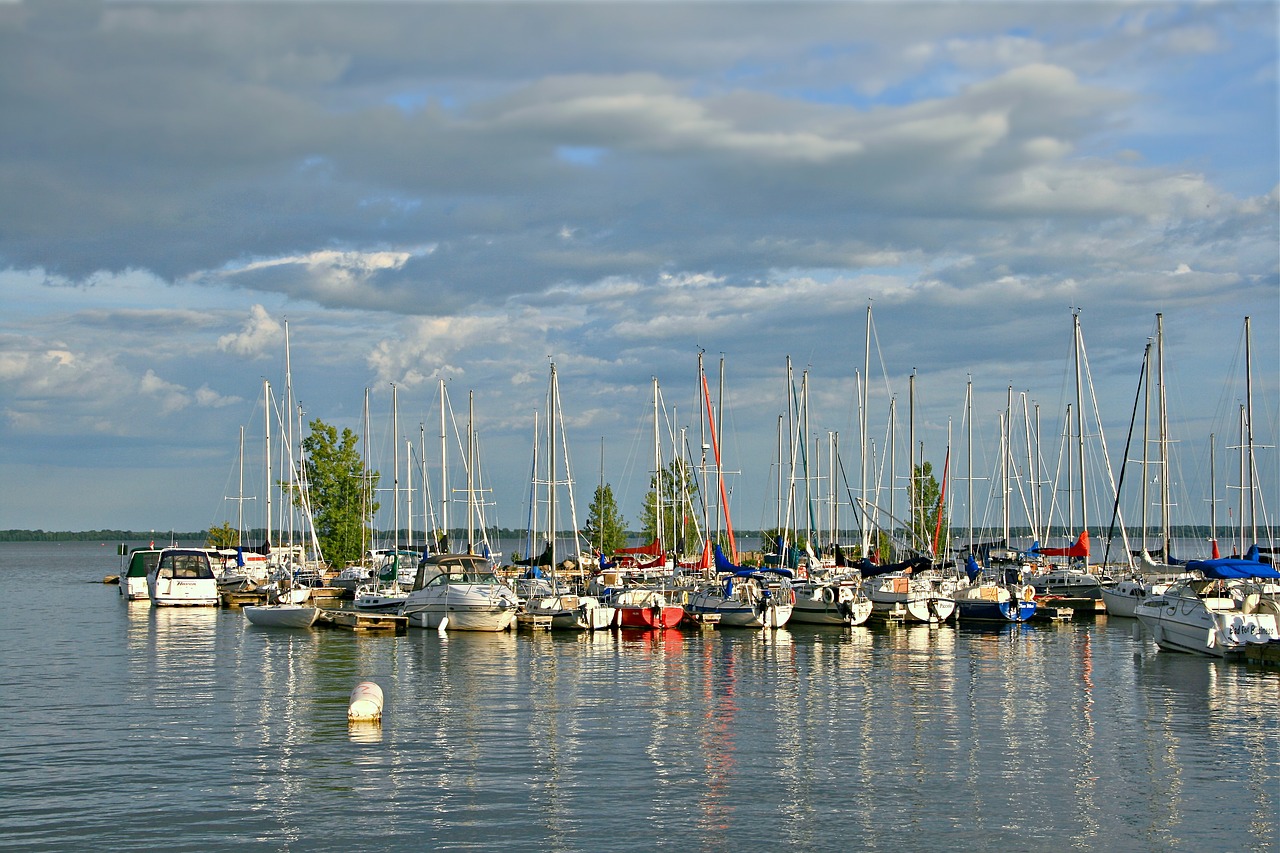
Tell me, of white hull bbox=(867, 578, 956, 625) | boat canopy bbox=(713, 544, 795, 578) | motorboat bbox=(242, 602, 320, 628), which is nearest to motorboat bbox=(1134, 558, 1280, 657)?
white hull bbox=(867, 578, 956, 625)

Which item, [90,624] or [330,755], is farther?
[90,624]

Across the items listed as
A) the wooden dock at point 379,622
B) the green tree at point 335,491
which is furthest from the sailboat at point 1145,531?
the green tree at point 335,491

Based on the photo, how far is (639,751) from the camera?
27.5 m

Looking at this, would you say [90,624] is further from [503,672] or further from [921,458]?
[921,458]

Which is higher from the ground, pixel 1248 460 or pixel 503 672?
pixel 1248 460

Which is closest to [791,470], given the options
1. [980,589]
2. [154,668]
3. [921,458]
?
[980,589]

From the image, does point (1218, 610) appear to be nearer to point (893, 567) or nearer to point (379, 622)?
point (893, 567)

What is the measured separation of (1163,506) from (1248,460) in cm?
1442

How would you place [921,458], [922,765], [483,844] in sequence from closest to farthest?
[483,844] → [922,765] → [921,458]

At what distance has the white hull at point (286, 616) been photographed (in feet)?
200

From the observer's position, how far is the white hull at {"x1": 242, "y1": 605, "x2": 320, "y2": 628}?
60.9 meters

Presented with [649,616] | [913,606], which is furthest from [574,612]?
[913,606]

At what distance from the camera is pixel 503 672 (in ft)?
137

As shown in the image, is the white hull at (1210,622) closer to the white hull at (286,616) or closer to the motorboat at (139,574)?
the white hull at (286,616)
